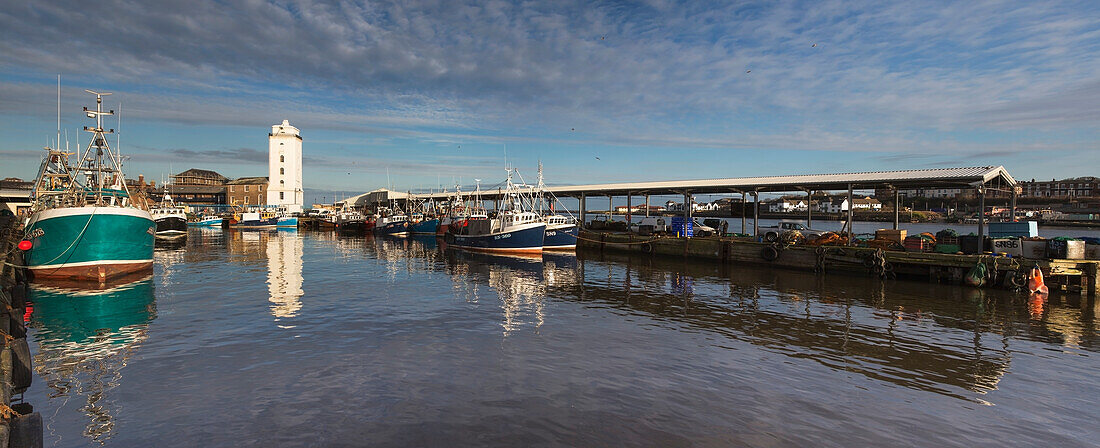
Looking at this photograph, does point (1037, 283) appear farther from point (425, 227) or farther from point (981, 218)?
point (425, 227)

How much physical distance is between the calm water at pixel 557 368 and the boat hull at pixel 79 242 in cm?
190

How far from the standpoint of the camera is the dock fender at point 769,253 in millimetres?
35375

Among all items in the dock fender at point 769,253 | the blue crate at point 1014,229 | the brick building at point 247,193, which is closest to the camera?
the blue crate at point 1014,229

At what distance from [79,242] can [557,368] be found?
25.2 metres

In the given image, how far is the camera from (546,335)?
626 inches

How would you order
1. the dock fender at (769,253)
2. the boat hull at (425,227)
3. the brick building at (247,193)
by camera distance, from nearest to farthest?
the dock fender at (769,253), the boat hull at (425,227), the brick building at (247,193)

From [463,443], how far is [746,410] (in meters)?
5.53

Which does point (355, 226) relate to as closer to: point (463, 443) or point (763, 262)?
point (763, 262)

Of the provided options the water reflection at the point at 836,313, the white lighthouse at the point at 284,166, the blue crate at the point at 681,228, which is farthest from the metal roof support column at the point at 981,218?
the white lighthouse at the point at 284,166

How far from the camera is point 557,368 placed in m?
12.4

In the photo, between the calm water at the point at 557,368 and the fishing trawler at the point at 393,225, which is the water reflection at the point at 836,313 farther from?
the fishing trawler at the point at 393,225

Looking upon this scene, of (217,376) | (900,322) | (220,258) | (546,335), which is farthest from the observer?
(220,258)

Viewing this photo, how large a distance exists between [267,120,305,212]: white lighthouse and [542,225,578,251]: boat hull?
86.7 metres

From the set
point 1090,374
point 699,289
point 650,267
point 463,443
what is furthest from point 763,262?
point 463,443
